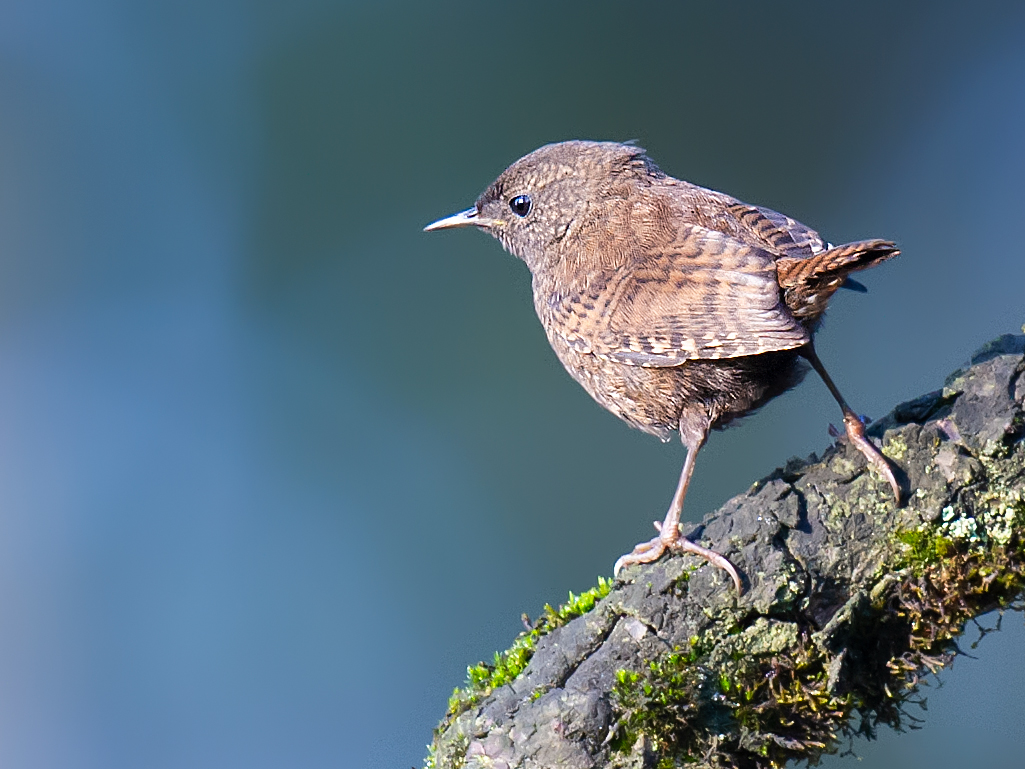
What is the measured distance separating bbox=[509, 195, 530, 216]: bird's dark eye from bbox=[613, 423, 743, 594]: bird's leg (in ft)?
4.25

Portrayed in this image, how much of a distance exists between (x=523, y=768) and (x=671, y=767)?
342mm

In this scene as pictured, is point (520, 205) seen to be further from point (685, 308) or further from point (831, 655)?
point (831, 655)

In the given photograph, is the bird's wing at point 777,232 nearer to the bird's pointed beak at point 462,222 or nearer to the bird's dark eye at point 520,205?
the bird's dark eye at point 520,205

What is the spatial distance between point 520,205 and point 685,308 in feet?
4.20

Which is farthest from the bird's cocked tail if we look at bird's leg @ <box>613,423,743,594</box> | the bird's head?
the bird's head

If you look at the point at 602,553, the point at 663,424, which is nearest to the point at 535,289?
the point at 663,424

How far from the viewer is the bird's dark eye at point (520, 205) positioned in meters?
4.13

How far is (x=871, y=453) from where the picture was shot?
2.35 metres

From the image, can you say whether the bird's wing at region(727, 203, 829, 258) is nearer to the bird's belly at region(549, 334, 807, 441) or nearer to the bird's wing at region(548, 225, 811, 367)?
the bird's wing at region(548, 225, 811, 367)

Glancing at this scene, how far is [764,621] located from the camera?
224 cm

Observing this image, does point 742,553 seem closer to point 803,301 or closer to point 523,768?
point 523,768

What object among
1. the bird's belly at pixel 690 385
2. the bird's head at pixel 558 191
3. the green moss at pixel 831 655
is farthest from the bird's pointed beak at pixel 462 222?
the green moss at pixel 831 655

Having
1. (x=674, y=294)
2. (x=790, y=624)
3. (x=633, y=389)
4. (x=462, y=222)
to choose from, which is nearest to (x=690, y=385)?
(x=633, y=389)

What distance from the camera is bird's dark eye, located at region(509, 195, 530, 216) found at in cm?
413
